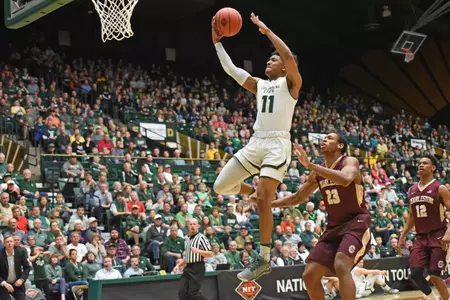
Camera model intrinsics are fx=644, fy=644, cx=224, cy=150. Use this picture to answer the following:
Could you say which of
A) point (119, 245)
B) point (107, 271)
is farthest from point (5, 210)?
point (107, 271)

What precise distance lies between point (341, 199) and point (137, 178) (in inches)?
411

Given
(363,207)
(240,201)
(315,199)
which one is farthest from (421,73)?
(363,207)

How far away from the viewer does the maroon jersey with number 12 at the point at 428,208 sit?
352 inches

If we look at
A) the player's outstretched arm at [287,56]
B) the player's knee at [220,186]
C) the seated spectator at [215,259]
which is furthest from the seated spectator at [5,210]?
the player's outstretched arm at [287,56]

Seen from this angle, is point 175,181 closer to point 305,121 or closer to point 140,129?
point 140,129

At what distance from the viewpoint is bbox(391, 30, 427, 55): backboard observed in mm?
24344

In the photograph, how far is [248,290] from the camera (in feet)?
41.8

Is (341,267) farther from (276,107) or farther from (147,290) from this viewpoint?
(147,290)

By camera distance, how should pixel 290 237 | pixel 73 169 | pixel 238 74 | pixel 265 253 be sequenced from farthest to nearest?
pixel 290 237 < pixel 73 169 < pixel 238 74 < pixel 265 253

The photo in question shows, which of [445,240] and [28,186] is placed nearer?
[445,240]

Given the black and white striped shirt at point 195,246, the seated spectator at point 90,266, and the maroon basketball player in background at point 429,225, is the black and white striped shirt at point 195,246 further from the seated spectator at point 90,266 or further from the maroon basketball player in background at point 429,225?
the maroon basketball player in background at point 429,225

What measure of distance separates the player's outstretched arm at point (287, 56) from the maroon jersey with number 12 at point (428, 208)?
3520 millimetres

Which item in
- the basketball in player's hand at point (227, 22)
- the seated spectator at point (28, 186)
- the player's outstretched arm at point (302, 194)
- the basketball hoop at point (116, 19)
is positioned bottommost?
the seated spectator at point (28, 186)

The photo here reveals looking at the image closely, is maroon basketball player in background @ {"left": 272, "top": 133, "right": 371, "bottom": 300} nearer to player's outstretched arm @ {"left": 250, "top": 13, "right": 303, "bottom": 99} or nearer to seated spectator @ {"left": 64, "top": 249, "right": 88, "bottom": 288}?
player's outstretched arm @ {"left": 250, "top": 13, "right": 303, "bottom": 99}
